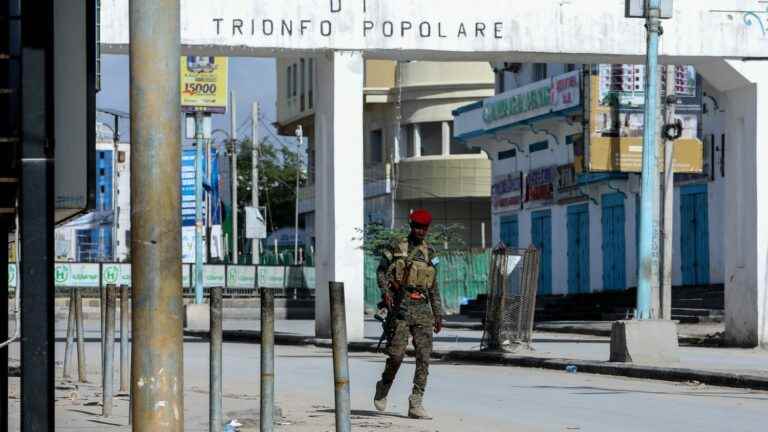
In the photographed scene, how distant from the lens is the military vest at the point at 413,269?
14328 mm

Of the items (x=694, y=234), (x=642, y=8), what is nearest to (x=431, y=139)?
(x=694, y=234)

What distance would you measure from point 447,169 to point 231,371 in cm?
4606

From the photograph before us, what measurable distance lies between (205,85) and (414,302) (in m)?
32.2

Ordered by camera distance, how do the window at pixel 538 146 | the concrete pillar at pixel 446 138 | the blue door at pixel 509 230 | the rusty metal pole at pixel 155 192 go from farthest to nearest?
1. the concrete pillar at pixel 446 138
2. the blue door at pixel 509 230
3. the window at pixel 538 146
4. the rusty metal pole at pixel 155 192

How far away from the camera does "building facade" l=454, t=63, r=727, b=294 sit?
3681cm

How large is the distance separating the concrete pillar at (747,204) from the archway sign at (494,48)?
2 cm

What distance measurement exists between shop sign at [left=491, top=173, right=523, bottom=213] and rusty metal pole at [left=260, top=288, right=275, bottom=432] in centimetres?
4191

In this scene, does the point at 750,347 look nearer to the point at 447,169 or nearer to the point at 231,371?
the point at 231,371

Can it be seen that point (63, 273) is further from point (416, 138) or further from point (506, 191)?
point (416, 138)

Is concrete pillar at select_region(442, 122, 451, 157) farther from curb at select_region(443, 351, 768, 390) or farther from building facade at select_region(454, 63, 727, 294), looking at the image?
curb at select_region(443, 351, 768, 390)

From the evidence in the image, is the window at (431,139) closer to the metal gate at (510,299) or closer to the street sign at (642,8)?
the metal gate at (510,299)

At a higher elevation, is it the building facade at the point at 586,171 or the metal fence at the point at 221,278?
the building facade at the point at 586,171

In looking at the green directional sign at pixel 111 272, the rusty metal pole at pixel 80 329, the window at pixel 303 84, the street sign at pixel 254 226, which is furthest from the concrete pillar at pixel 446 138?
the rusty metal pole at pixel 80 329
